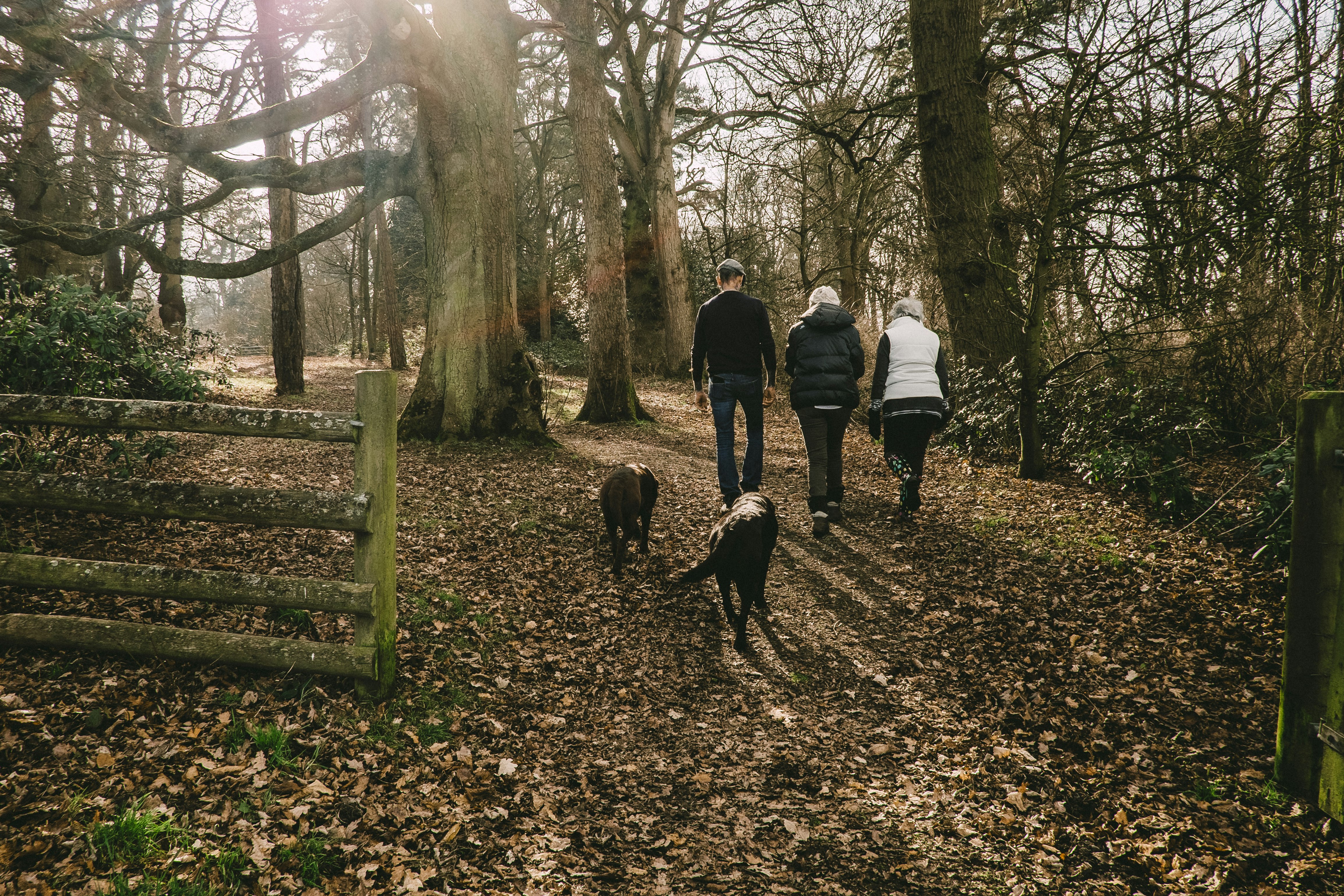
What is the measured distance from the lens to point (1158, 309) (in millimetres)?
7891

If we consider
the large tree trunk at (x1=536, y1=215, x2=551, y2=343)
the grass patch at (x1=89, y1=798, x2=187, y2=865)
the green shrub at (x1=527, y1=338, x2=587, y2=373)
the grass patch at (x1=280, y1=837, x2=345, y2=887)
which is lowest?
the grass patch at (x1=280, y1=837, x2=345, y2=887)

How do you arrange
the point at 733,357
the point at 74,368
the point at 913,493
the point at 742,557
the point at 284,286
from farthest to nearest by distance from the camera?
the point at 284,286 < the point at 913,493 < the point at 733,357 < the point at 74,368 < the point at 742,557

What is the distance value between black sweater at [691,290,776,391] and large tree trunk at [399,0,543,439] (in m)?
3.40

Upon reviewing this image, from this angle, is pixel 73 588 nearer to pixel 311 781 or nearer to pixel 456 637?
pixel 311 781

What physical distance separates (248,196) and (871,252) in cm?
1562

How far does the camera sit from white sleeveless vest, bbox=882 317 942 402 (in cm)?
702

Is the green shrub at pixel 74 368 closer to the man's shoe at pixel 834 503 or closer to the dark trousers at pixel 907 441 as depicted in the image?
the man's shoe at pixel 834 503

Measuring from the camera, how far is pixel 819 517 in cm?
721

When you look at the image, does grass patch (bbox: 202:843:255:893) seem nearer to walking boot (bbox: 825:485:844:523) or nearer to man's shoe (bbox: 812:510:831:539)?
man's shoe (bbox: 812:510:831:539)

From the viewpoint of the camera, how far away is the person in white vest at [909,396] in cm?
703

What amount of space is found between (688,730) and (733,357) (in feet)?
12.9

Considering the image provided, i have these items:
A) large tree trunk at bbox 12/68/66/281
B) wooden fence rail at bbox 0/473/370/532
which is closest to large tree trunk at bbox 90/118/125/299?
large tree trunk at bbox 12/68/66/281

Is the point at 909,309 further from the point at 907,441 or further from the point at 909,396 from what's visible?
the point at 907,441

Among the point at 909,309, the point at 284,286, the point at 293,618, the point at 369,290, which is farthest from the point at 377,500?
the point at 369,290
